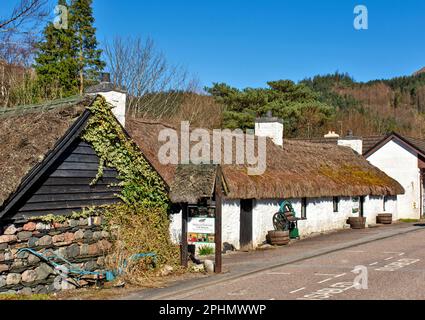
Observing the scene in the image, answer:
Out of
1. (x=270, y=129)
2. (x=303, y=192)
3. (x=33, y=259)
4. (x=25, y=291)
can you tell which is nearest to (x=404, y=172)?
(x=270, y=129)

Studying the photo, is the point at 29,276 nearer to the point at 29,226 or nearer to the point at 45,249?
the point at 45,249

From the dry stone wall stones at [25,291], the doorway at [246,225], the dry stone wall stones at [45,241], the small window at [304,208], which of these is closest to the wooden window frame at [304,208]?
the small window at [304,208]

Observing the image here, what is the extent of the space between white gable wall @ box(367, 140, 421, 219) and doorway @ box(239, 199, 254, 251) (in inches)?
661

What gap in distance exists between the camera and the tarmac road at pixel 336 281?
11086 millimetres

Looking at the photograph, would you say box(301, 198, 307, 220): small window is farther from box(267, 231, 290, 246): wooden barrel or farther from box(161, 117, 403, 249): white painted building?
box(267, 231, 290, 246): wooden barrel

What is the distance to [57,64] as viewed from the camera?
33.1 m

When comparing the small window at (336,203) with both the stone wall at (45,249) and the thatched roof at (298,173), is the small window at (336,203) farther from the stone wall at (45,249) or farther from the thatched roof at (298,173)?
the stone wall at (45,249)

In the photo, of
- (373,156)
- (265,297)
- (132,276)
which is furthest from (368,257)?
(373,156)

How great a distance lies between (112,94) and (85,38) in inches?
964

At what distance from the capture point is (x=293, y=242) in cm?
2162

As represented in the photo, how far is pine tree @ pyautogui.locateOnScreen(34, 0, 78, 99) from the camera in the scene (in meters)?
31.5

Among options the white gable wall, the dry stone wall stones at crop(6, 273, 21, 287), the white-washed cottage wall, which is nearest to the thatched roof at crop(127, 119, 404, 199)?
the white-washed cottage wall

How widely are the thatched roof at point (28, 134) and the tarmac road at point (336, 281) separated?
13.3 ft

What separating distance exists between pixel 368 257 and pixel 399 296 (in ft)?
19.7
